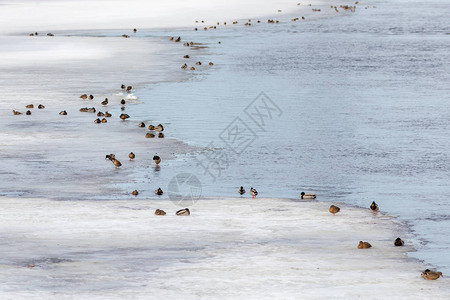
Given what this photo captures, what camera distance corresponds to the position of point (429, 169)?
1731cm

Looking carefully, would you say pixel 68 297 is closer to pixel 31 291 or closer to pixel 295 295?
pixel 31 291

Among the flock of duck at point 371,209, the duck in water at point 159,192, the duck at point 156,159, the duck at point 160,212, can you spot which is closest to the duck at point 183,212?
the duck at point 160,212

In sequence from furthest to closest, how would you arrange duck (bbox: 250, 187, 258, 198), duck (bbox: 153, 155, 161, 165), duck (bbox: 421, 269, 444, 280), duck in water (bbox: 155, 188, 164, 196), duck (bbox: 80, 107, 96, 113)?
duck (bbox: 80, 107, 96, 113) < duck (bbox: 153, 155, 161, 165) < duck in water (bbox: 155, 188, 164, 196) < duck (bbox: 250, 187, 258, 198) < duck (bbox: 421, 269, 444, 280)

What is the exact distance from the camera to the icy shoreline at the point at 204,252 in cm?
1051

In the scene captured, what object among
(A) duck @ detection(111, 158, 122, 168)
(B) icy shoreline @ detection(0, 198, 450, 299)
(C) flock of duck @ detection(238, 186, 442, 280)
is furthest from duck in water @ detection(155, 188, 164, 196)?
(A) duck @ detection(111, 158, 122, 168)

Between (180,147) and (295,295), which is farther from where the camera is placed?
A: (180,147)

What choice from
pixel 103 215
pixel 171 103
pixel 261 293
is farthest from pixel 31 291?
pixel 171 103

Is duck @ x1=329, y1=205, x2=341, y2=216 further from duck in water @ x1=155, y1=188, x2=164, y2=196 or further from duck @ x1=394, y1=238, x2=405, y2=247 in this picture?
duck in water @ x1=155, y1=188, x2=164, y2=196

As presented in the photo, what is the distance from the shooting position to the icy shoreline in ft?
34.5

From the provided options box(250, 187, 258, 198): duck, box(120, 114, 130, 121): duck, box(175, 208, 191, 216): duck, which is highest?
box(120, 114, 130, 121): duck

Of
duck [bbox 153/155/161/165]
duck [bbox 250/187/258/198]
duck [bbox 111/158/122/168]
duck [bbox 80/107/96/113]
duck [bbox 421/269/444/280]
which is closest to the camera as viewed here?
duck [bbox 421/269/444/280]

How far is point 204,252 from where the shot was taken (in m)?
12.1

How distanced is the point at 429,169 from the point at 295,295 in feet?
25.5

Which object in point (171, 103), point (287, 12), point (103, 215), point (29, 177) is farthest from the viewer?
point (287, 12)
